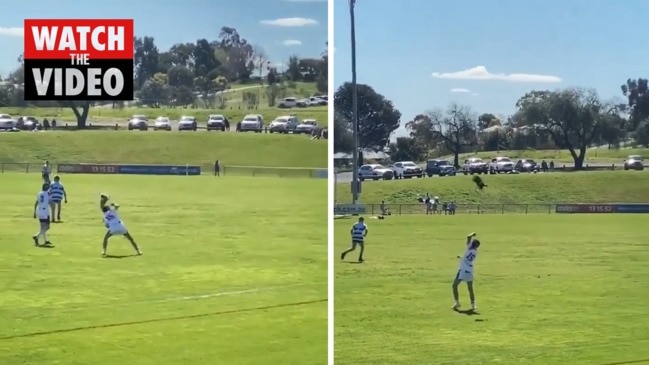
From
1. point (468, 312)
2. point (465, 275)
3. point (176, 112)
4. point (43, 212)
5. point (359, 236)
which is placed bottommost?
point (468, 312)

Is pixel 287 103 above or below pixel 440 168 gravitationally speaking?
above

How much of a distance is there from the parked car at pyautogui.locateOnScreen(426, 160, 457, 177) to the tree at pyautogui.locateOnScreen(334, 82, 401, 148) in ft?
0.99

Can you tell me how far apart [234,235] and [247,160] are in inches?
20.6

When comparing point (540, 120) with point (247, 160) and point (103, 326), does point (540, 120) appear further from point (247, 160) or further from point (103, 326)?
point (103, 326)

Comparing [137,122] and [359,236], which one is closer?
[359,236]

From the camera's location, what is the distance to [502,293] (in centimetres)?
482

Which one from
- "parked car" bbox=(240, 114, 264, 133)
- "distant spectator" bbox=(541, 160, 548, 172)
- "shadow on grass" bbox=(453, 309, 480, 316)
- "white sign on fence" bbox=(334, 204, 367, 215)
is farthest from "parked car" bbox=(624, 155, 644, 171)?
"parked car" bbox=(240, 114, 264, 133)

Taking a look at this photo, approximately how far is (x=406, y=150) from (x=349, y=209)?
0.51 meters

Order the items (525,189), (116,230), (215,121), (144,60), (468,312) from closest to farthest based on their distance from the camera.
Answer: (468,312) → (525,189) → (144,60) → (116,230) → (215,121)

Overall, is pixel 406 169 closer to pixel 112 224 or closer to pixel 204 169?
pixel 204 169

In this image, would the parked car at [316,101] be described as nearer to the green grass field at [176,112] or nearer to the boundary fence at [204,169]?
the green grass field at [176,112]

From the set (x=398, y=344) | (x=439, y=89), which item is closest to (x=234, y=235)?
(x=398, y=344)

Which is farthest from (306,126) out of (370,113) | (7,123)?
(7,123)

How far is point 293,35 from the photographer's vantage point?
16.6ft
